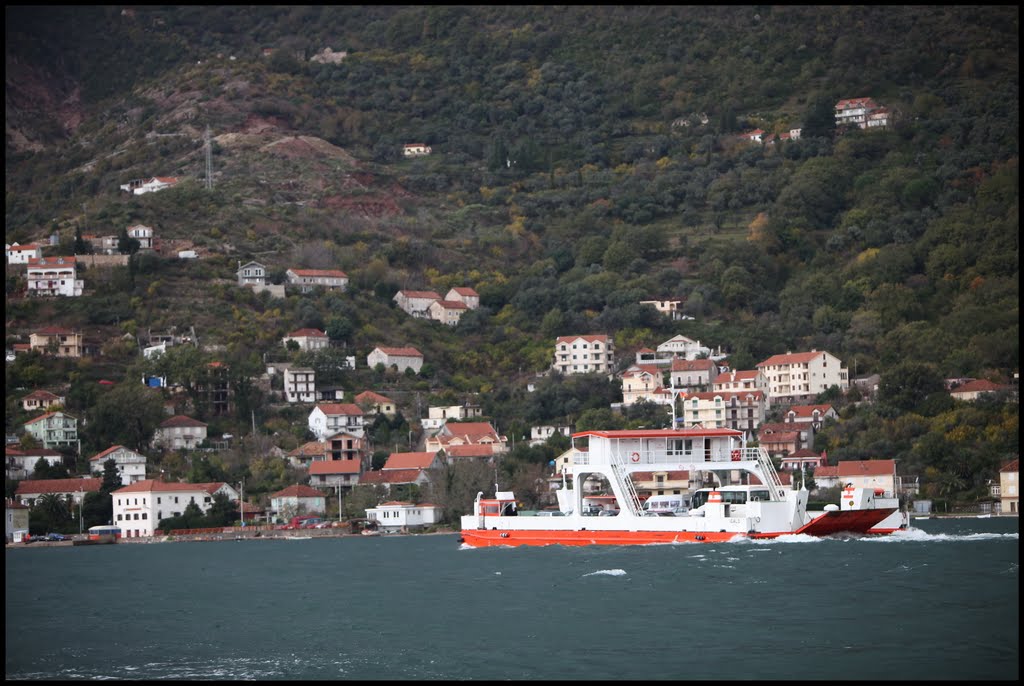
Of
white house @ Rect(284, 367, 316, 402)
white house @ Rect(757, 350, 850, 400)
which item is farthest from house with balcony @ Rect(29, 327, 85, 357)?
white house @ Rect(757, 350, 850, 400)

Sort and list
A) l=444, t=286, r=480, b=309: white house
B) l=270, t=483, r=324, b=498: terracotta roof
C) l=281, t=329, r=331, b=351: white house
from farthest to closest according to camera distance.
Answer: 1. l=444, t=286, r=480, b=309: white house
2. l=281, t=329, r=331, b=351: white house
3. l=270, t=483, r=324, b=498: terracotta roof

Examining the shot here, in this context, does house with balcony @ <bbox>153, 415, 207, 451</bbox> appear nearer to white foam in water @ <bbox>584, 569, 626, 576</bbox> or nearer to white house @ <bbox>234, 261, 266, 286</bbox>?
white house @ <bbox>234, 261, 266, 286</bbox>

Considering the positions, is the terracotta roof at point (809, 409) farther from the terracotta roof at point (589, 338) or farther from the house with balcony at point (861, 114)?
the house with balcony at point (861, 114)

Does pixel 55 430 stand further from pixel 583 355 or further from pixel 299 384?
pixel 583 355

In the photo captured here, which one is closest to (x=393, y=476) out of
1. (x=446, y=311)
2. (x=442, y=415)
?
(x=442, y=415)

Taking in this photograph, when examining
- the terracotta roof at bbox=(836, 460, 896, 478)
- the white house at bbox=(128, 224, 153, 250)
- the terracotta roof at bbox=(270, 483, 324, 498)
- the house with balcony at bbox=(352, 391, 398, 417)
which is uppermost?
the white house at bbox=(128, 224, 153, 250)

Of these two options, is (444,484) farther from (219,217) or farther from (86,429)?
(219,217)
